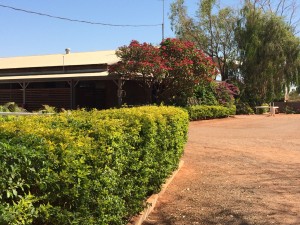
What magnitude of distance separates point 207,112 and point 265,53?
41.4 feet

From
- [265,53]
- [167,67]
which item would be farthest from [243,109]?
[167,67]

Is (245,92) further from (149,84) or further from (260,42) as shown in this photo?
(149,84)

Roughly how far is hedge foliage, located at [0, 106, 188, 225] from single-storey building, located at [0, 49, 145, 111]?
20.6 m

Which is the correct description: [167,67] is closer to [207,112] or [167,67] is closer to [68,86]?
[207,112]

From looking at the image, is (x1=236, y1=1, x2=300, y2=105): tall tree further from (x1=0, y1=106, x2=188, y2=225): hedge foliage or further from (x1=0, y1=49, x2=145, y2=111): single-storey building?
(x1=0, y1=106, x2=188, y2=225): hedge foliage

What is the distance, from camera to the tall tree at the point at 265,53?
3638 centimetres

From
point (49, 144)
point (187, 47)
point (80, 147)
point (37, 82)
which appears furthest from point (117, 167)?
point (37, 82)

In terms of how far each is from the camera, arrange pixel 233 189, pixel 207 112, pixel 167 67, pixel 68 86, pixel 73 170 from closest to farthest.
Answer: pixel 73 170 < pixel 233 189 < pixel 167 67 < pixel 207 112 < pixel 68 86

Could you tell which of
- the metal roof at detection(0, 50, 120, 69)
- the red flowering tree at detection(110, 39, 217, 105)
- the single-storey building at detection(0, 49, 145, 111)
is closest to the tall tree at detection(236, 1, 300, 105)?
the metal roof at detection(0, 50, 120, 69)

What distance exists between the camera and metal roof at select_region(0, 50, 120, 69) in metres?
29.5

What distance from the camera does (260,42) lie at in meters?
36.3

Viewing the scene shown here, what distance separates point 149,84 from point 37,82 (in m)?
8.47

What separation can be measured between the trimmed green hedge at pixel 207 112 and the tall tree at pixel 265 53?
27.1 feet

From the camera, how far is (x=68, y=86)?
28125mm
